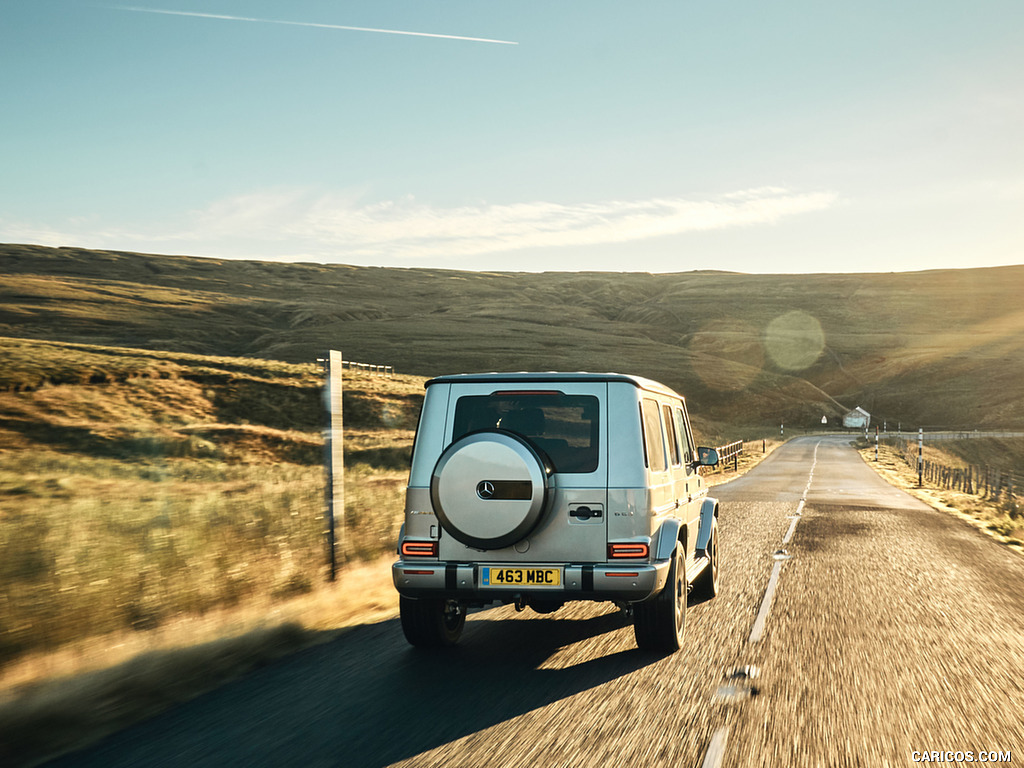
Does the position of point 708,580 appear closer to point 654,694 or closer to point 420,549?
point 654,694

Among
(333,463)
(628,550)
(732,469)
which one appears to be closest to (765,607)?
(628,550)

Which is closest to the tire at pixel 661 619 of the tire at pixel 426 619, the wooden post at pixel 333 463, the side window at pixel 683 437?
the tire at pixel 426 619

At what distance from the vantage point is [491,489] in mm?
5641

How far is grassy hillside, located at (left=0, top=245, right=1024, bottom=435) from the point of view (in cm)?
10900

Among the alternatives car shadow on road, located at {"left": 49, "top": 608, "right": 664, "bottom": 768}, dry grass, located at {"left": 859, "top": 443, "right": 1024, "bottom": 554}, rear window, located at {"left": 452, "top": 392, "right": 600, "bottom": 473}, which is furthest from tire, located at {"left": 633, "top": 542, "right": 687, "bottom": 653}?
dry grass, located at {"left": 859, "top": 443, "right": 1024, "bottom": 554}

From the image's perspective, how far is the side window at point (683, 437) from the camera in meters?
7.86

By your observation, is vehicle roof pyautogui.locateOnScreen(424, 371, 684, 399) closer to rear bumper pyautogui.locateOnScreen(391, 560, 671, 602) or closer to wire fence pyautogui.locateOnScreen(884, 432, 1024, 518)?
rear bumper pyautogui.locateOnScreen(391, 560, 671, 602)

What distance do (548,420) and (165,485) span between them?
1372 cm

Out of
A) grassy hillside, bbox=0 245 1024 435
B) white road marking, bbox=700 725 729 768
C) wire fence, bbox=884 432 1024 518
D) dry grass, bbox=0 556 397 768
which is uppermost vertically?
grassy hillside, bbox=0 245 1024 435

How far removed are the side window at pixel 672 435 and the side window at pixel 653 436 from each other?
11.6 inches

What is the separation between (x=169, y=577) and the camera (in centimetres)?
732

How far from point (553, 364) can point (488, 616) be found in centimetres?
9557

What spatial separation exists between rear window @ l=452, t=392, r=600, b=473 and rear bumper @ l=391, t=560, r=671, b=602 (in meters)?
0.74

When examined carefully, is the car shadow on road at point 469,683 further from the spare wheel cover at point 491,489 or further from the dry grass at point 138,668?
the spare wheel cover at point 491,489
